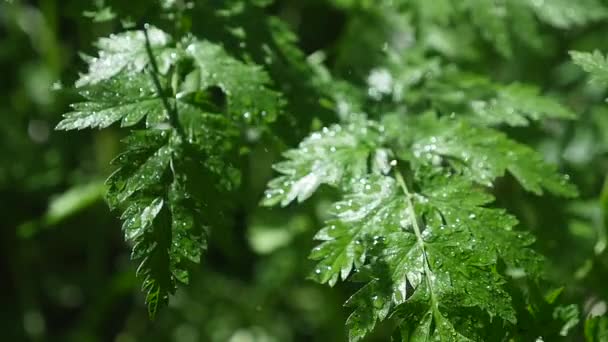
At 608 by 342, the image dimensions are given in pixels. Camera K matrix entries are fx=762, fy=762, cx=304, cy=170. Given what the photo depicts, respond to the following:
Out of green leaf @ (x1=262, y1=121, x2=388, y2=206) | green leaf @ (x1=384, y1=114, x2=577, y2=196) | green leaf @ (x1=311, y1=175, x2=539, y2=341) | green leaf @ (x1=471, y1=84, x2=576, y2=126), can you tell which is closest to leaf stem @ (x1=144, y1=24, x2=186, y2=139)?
green leaf @ (x1=262, y1=121, x2=388, y2=206)

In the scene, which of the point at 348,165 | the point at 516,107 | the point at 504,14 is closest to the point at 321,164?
the point at 348,165

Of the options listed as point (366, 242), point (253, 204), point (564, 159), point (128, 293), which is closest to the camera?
point (366, 242)

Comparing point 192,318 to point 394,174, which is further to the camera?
point 192,318

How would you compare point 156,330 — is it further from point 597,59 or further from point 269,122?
point 597,59

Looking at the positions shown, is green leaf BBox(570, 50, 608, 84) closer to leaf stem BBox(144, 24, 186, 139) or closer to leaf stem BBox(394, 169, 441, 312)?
leaf stem BBox(394, 169, 441, 312)

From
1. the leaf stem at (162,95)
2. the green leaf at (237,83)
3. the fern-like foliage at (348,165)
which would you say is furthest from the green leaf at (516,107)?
the leaf stem at (162,95)

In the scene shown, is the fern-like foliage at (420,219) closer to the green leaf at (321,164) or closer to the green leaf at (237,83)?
the green leaf at (321,164)

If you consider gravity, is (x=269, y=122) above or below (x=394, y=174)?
above

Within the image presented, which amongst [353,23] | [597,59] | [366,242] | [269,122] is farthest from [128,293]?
[597,59]
